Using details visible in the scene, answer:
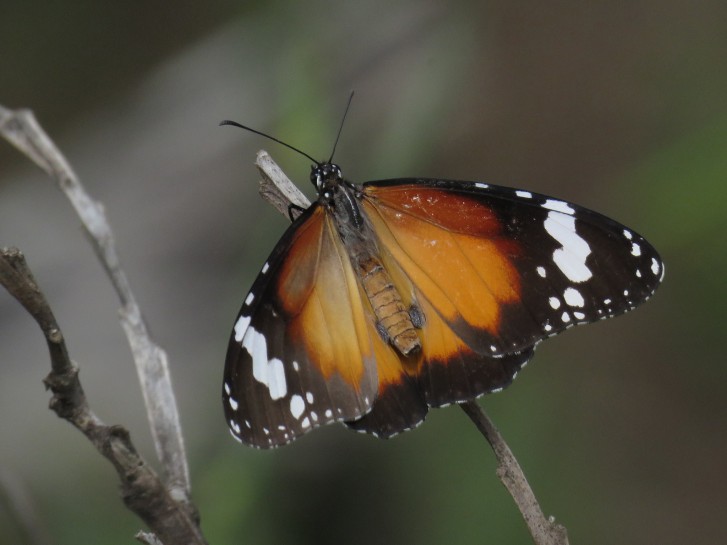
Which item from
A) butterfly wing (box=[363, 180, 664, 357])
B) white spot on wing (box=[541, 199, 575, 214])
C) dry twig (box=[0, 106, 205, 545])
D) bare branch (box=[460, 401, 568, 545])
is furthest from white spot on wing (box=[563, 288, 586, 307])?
dry twig (box=[0, 106, 205, 545])

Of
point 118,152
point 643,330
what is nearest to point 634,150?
point 643,330

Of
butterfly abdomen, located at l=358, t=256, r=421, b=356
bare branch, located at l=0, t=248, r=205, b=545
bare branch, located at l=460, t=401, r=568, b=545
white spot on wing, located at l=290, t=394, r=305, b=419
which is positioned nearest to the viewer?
bare branch, located at l=0, t=248, r=205, b=545

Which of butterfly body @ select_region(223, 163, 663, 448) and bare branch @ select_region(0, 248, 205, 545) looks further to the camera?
butterfly body @ select_region(223, 163, 663, 448)

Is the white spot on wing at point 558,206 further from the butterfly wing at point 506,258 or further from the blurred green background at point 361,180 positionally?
the blurred green background at point 361,180

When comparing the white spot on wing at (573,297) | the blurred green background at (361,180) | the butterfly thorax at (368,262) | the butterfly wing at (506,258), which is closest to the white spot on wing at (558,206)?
the butterfly wing at (506,258)

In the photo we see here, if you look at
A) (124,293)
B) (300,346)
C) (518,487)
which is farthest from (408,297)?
(124,293)

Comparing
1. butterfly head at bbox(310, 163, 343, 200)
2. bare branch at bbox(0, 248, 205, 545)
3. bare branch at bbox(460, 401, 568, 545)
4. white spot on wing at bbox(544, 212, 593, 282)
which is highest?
butterfly head at bbox(310, 163, 343, 200)

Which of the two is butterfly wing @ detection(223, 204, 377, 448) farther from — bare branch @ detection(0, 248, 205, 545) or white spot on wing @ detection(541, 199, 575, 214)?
bare branch @ detection(0, 248, 205, 545)

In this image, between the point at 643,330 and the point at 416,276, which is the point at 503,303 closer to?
the point at 416,276
